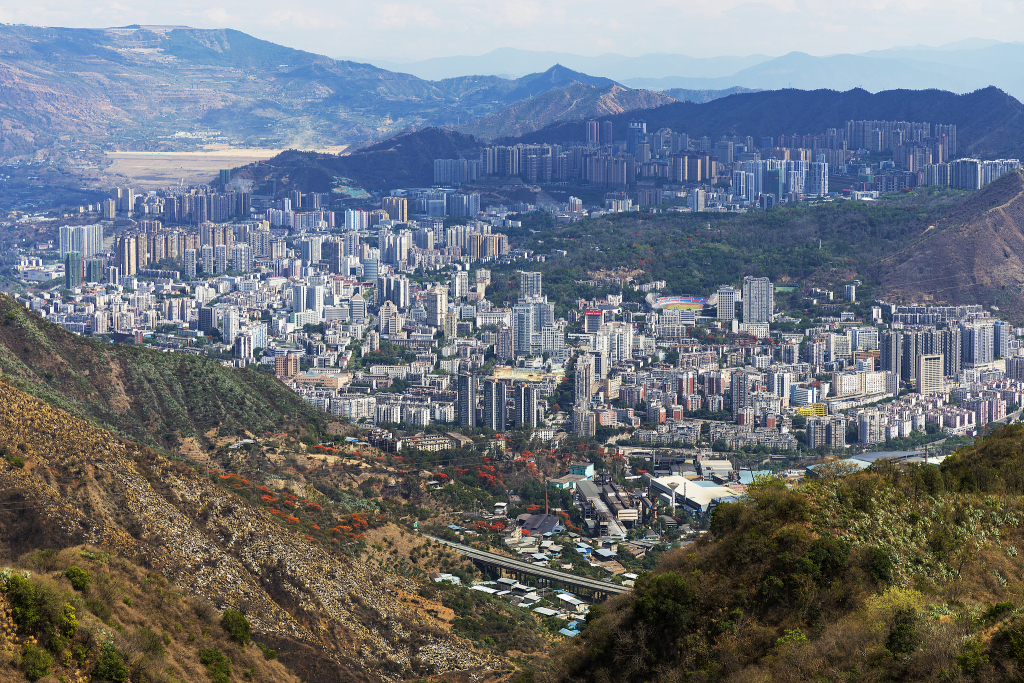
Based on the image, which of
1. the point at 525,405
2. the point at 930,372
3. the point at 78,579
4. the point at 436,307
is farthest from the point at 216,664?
the point at 436,307

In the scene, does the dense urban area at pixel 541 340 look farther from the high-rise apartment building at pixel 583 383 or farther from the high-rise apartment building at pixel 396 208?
the high-rise apartment building at pixel 396 208

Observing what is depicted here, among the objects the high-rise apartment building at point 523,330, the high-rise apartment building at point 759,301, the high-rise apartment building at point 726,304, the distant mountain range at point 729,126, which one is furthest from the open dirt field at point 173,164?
the high-rise apartment building at point 759,301

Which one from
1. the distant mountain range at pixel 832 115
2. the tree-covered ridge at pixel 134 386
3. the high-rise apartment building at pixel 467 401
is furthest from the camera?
the distant mountain range at pixel 832 115

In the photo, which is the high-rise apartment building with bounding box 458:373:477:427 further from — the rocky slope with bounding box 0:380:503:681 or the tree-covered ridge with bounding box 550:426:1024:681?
the tree-covered ridge with bounding box 550:426:1024:681

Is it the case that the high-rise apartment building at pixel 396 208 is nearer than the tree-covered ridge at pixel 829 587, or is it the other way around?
the tree-covered ridge at pixel 829 587

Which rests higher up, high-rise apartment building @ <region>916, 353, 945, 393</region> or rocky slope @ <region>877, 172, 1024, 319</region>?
rocky slope @ <region>877, 172, 1024, 319</region>

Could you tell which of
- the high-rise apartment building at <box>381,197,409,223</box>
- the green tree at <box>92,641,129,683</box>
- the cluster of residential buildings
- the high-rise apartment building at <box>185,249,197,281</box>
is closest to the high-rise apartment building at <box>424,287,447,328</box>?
the high-rise apartment building at <box>185,249,197,281</box>
